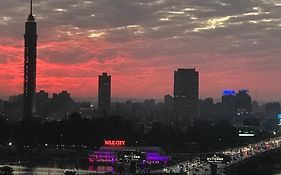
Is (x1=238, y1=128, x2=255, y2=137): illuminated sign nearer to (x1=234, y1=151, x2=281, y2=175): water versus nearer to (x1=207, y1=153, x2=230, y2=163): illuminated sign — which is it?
(x1=234, y1=151, x2=281, y2=175): water

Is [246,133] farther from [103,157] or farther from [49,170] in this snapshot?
[49,170]

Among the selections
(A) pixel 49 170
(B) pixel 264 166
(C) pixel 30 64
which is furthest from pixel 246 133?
(A) pixel 49 170

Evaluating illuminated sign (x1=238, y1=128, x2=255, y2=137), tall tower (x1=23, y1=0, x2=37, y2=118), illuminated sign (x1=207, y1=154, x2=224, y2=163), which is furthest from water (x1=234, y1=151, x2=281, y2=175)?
tall tower (x1=23, y1=0, x2=37, y2=118)

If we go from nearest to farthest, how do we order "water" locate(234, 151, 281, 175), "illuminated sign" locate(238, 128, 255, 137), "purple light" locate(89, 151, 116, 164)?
"purple light" locate(89, 151, 116, 164) < "water" locate(234, 151, 281, 175) < "illuminated sign" locate(238, 128, 255, 137)

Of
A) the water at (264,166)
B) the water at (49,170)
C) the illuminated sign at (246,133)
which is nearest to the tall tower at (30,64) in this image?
the illuminated sign at (246,133)

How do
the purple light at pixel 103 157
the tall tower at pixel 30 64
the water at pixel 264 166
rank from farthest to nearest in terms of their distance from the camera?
the tall tower at pixel 30 64, the water at pixel 264 166, the purple light at pixel 103 157

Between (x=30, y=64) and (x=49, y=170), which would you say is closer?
(x=49, y=170)

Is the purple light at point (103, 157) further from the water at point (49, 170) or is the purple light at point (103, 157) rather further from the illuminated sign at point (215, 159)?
the illuminated sign at point (215, 159)

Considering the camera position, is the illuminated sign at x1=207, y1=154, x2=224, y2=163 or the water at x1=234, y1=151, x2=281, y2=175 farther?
the water at x1=234, y1=151, x2=281, y2=175
